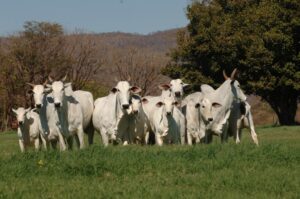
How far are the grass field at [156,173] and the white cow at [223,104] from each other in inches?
205

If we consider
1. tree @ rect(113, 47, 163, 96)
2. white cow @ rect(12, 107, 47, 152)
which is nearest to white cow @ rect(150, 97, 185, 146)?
white cow @ rect(12, 107, 47, 152)

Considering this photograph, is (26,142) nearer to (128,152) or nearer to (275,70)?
(128,152)

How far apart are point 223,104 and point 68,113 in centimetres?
467

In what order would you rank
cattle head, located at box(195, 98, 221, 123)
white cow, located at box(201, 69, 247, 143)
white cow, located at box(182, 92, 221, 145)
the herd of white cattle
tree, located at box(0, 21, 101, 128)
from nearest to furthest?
the herd of white cattle < cattle head, located at box(195, 98, 221, 123) < white cow, located at box(182, 92, 221, 145) < white cow, located at box(201, 69, 247, 143) < tree, located at box(0, 21, 101, 128)

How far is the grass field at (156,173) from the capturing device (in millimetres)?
10805

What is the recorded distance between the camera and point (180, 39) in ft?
171

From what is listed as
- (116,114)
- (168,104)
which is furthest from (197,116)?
(116,114)

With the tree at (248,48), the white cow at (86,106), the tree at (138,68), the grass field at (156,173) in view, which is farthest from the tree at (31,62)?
the grass field at (156,173)

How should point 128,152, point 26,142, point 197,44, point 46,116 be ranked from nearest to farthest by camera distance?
point 128,152
point 46,116
point 26,142
point 197,44

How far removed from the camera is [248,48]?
157 ft

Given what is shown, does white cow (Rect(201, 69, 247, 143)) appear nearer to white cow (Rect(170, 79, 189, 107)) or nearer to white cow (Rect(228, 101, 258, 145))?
white cow (Rect(228, 101, 258, 145))

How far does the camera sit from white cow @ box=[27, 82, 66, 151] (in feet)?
63.8

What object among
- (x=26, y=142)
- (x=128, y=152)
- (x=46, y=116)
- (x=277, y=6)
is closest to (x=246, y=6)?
(x=277, y=6)

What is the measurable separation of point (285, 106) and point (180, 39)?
8829mm
